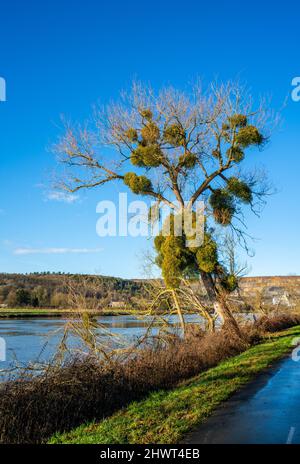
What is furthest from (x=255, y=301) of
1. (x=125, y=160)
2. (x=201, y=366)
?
(x=201, y=366)

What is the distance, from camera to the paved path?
20.7 ft

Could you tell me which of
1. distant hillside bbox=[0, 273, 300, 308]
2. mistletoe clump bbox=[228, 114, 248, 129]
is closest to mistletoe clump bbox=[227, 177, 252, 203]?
mistletoe clump bbox=[228, 114, 248, 129]

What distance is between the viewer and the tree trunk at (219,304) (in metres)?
18.9

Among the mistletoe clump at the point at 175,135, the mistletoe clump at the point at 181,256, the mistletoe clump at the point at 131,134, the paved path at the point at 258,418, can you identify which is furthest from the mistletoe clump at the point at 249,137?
the paved path at the point at 258,418

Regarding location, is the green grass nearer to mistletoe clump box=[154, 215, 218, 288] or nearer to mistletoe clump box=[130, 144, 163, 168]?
mistletoe clump box=[154, 215, 218, 288]

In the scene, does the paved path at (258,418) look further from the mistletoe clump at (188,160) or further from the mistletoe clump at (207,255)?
the mistletoe clump at (188,160)

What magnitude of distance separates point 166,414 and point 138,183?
465 inches

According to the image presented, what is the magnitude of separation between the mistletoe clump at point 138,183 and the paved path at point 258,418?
32.2 ft

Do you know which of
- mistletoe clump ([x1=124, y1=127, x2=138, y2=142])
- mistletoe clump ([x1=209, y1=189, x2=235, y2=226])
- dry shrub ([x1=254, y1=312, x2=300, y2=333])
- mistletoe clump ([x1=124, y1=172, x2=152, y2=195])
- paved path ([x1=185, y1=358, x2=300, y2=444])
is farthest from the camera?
dry shrub ([x1=254, y1=312, x2=300, y2=333])

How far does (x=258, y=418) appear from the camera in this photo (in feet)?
24.1

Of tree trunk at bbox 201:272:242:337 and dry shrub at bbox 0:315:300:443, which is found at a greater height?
tree trunk at bbox 201:272:242:337

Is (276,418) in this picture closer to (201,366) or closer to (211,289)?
(201,366)

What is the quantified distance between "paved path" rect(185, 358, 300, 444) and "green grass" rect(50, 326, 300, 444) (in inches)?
9.4
